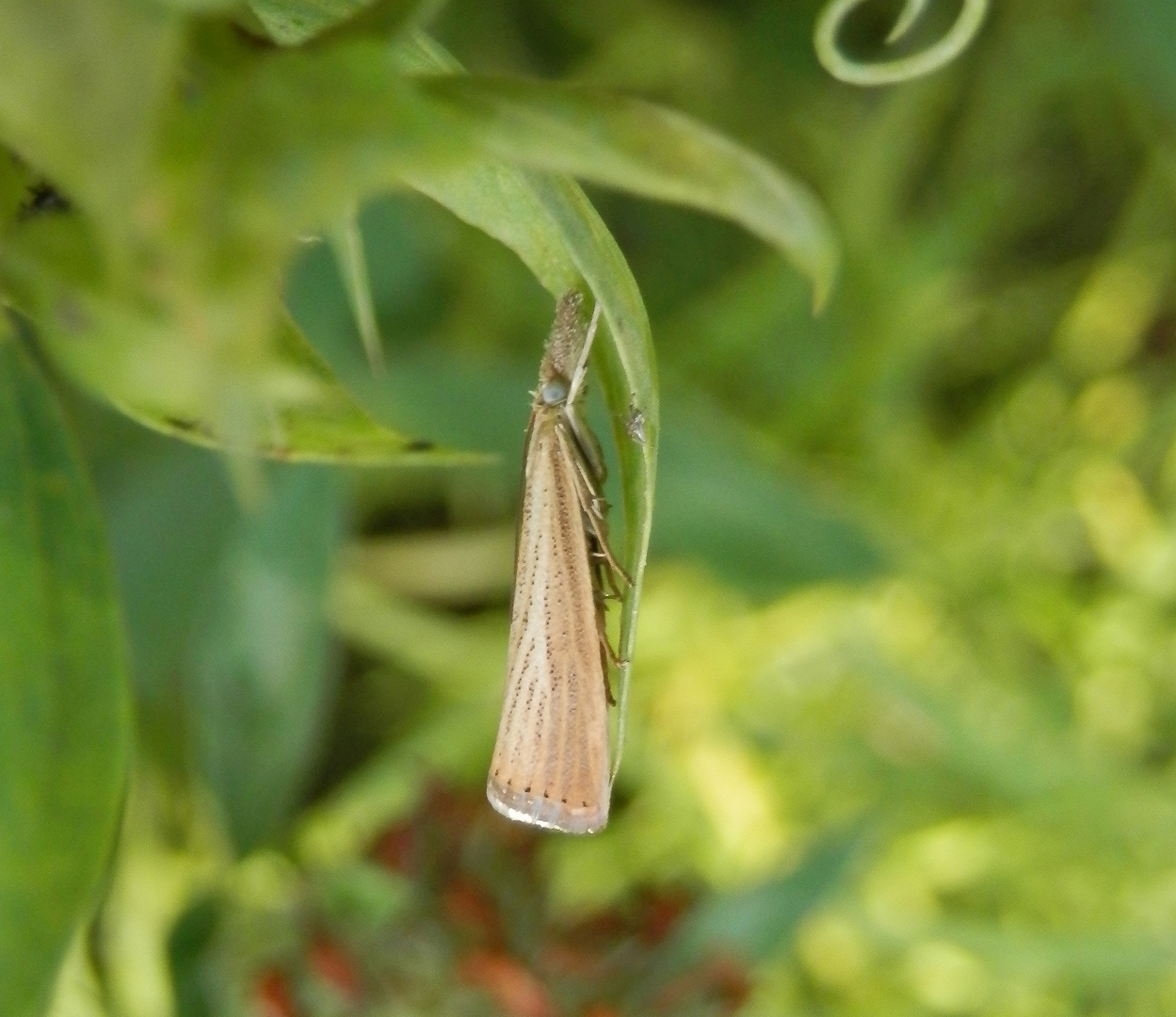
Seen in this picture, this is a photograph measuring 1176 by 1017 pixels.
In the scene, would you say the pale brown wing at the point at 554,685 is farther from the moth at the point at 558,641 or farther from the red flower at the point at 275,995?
the red flower at the point at 275,995

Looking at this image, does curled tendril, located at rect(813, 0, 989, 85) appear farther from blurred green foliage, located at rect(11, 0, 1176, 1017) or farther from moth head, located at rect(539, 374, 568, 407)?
blurred green foliage, located at rect(11, 0, 1176, 1017)

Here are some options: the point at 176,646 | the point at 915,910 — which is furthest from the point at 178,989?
the point at 915,910

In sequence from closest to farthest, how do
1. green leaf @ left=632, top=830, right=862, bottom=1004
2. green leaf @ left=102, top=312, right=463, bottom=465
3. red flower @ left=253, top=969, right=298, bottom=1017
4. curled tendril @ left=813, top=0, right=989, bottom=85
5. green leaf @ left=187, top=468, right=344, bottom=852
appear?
curled tendril @ left=813, top=0, right=989, bottom=85
green leaf @ left=102, top=312, right=463, bottom=465
red flower @ left=253, top=969, right=298, bottom=1017
green leaf @ left=187, top=468, right=344, bottom=852
green leaf @ left=632, top=830, right=862, bottom=1004

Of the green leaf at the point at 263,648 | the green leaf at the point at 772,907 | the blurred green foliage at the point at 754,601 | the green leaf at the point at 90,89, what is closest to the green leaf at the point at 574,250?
the green leaf at the point at 90,89

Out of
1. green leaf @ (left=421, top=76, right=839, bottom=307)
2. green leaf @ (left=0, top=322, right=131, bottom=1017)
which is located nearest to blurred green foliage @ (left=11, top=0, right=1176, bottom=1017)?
green leaf @ (left=0, top=322, right=131, bottom=1017)

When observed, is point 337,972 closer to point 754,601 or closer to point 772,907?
point 772,907

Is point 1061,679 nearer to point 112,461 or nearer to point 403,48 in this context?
point 112,461

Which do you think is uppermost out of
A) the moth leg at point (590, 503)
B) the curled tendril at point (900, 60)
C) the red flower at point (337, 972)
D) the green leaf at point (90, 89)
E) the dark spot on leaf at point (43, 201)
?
Answer: the curled tendril at point (900, 60)
